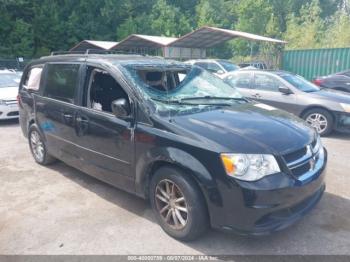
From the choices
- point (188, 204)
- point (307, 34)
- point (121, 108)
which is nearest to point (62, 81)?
point (121, 108)

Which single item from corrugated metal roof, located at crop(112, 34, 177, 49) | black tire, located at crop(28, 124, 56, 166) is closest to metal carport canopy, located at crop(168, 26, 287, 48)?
corrugated metal roof, located at crop(112, 34, 177, 49)

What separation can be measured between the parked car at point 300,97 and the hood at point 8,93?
236 inches

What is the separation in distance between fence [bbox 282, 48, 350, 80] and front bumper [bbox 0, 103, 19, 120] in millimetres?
15222

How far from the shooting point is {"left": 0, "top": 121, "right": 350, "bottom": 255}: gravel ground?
3.23 metres

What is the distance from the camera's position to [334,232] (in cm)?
346

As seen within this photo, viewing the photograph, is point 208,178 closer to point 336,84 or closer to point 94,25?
point 336,84

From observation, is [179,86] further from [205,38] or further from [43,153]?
[205,38]

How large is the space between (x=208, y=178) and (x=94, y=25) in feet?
125

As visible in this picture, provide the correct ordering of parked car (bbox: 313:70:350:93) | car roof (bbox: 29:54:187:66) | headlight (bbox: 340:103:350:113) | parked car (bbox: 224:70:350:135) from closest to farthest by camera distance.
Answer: car roof (bbox: 29:54:187:66), headlight (bbox: 340:103:350:113), parked car (bbox: 224:70:350:135), parked car (bbox: 313:70:350:93)

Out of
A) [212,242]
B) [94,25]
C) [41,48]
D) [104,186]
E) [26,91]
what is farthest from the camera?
[94,25]

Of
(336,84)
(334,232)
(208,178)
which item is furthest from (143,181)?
(336,84)

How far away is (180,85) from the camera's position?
4199mm

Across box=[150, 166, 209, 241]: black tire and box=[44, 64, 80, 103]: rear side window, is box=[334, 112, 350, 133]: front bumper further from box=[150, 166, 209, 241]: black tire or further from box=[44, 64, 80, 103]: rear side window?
box=[44, 64, 80, 103]: rear side window

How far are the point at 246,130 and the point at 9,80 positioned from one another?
9.49 metres
